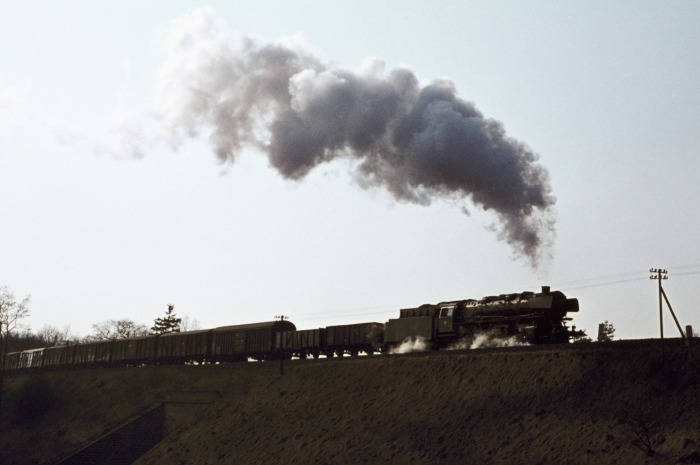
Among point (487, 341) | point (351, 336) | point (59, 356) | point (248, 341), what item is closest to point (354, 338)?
point (351, 336)

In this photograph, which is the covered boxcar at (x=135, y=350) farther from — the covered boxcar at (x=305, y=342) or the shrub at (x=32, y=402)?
the covered boxcar at (x=305, y=342)

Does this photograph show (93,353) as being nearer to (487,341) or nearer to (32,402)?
(32,402)

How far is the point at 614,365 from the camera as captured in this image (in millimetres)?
30359

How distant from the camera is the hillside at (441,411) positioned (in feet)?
88.8

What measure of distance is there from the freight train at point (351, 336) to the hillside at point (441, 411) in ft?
7.61

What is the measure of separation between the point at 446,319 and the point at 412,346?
312cm

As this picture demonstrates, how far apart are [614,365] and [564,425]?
3.86 meters

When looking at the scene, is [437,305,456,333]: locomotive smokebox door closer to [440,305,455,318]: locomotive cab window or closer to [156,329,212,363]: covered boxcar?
[440,305,455,318]: locomotive cab window

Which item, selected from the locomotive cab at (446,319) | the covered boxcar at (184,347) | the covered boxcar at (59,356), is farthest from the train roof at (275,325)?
the covered boxcar at (59,356)

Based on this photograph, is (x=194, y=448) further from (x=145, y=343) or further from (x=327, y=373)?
(x=145, y=343)

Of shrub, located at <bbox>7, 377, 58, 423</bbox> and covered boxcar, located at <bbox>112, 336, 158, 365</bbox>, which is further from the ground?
covered boxcar, located at <bbox>112, 336, 158, 365</bbox>

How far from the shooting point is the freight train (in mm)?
35375

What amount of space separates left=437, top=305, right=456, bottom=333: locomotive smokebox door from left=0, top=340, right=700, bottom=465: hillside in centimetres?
257

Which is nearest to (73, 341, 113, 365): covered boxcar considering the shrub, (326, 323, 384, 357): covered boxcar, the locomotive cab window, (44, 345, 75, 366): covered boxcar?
(44, 345, 75, 366): covered boxcar
